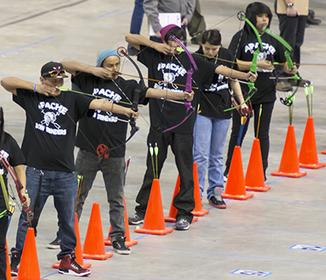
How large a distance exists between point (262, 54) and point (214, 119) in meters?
1.13

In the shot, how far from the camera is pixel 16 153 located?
6637 millimetres

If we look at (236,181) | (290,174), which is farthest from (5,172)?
(290,174)

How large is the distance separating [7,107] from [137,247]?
6441 millimetres

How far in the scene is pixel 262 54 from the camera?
992 centimetres

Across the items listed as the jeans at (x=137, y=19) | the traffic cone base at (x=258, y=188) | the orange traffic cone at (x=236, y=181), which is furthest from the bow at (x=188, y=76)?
the jeans at (x=137, y=19)

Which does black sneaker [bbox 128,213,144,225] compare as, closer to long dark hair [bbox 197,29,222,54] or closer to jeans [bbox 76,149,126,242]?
jeans [bbox 76,149,126,242]

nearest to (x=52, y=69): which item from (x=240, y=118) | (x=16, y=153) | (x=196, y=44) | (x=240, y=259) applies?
(x=16, y=153)

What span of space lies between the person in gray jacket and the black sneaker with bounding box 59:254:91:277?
5.29 meters

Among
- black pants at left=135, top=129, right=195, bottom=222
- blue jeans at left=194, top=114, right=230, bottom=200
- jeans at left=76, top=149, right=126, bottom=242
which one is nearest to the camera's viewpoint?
jeans at left=76, top=149, right=126, bottom=242

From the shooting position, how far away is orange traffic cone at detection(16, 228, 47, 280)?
6.97m

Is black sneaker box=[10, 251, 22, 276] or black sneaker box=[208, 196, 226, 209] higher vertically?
black sneaker box=[10, 251, 22, 276]

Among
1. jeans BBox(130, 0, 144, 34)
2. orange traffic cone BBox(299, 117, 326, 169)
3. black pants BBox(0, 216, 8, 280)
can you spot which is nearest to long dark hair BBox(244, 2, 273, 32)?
orange traffic cone BBox(299, 117, 326, 169)

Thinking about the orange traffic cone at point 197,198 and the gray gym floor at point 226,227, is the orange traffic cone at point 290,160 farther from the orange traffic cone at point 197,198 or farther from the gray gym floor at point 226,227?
the orange traffic cone at point 197,198

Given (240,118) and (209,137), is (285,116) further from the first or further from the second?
(209,137)
